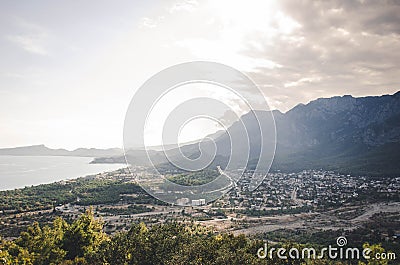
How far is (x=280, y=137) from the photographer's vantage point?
229 feet

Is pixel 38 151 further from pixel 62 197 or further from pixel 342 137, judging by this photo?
pixel 62 197

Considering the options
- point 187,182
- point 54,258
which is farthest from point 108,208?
point 54,258

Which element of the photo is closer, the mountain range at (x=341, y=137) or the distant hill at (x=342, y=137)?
the mountain range at (x=341, y=137)

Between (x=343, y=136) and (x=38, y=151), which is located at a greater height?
(x=343, y=136)

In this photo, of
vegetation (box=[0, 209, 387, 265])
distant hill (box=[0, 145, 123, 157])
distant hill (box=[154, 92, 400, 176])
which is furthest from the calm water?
distant hill (box=[0, 145, 123, 157])

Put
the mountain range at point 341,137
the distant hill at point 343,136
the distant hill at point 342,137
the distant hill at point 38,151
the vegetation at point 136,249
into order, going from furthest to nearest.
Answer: the distant hill at point 38,151, the distant hill at point 343,136, the distant hill at point 342,137, the mountain range at point 341,137, the vegetation at point 136,249

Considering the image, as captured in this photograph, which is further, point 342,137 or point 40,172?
point 40,172

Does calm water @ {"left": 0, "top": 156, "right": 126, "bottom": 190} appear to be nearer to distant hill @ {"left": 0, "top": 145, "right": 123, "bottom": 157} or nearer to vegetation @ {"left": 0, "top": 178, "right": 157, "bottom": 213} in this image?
vegetation @ {"left": 0, "top": 178, "right": 157, "bottom": 213}

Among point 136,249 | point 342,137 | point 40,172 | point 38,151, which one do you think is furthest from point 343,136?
point 38,151

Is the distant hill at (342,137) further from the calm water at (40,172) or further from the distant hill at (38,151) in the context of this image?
the distant hill at (38,151)

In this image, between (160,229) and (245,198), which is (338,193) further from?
(160,229)

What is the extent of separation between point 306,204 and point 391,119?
3276 centimetres

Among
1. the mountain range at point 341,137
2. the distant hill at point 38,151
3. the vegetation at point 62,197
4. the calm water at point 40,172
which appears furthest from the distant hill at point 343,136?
the distant hill at point 38,151

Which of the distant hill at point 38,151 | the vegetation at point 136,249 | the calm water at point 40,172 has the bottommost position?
the calm water at point 40,172
